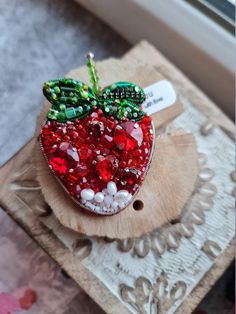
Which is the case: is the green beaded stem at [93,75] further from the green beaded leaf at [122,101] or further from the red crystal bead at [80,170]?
the red crystal bead at [80,170]

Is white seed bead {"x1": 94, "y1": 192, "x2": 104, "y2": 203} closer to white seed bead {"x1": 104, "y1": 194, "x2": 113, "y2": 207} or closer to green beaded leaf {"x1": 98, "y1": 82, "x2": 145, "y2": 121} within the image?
white seed bead {"x1": 104, "y1": 194, "x2": 113, "y2": 207}

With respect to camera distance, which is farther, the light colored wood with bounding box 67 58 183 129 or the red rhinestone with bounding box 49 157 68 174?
the light colored wood with bounding box 67 58 183 129

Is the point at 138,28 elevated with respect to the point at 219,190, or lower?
elevated

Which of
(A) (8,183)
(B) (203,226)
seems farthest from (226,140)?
(A) (8,183)

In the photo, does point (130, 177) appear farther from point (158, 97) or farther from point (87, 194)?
point (158, 97)

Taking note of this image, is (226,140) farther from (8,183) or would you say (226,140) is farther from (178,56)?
(8,183)

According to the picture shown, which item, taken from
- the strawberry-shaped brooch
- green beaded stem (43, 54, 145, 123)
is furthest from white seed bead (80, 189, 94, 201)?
green beaded stem (43, 54, 145, 123)

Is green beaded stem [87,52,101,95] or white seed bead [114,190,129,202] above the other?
green beaded stem [87,52,101,95]
